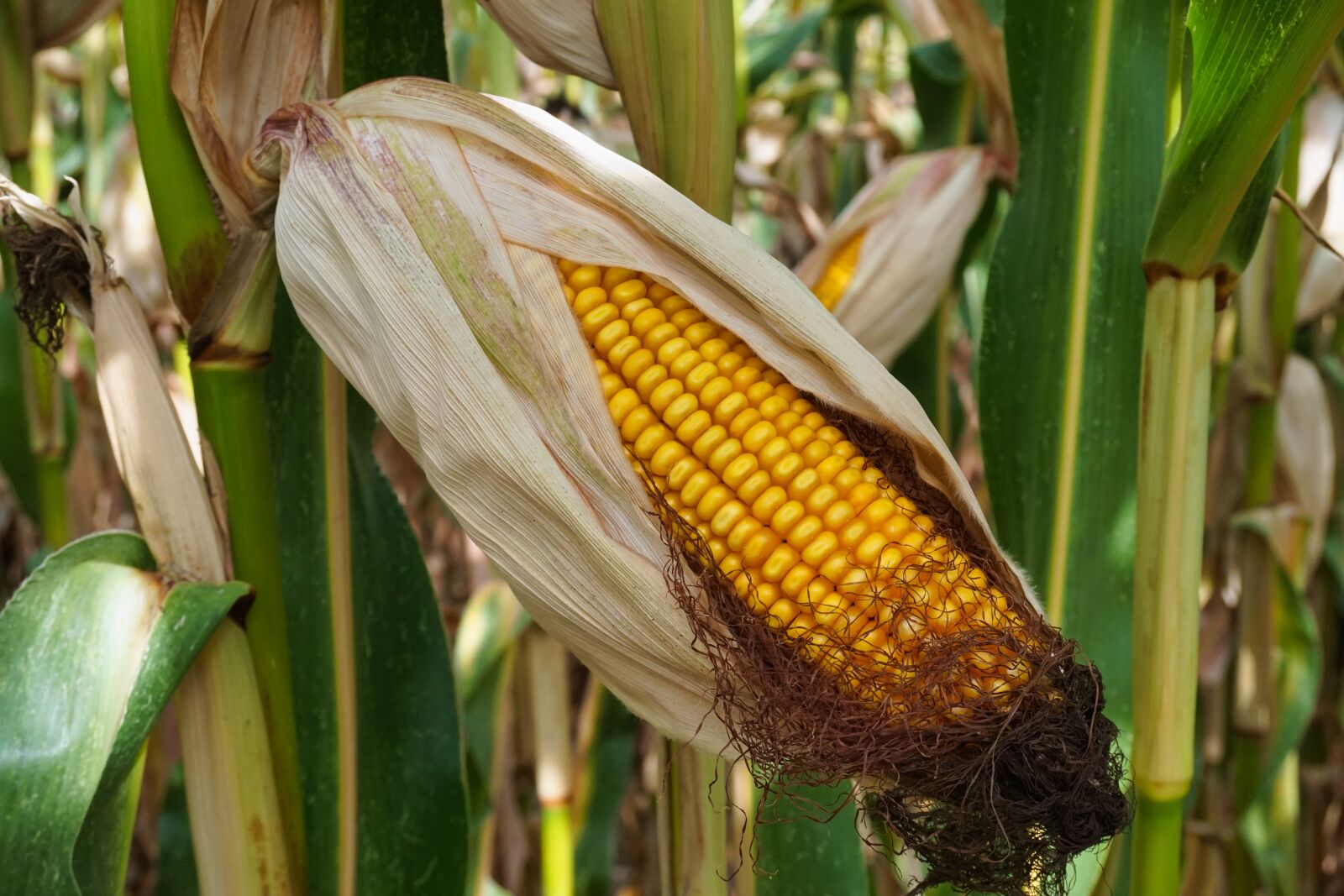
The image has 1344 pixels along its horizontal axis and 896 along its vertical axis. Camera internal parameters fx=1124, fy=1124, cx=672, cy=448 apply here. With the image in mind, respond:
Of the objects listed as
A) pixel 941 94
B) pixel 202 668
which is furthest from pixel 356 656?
pixel 941 94

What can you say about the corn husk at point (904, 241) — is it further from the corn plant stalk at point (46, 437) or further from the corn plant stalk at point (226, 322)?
the corn plant stalk at point (46, 437)

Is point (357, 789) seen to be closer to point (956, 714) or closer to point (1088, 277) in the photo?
point (956, 714)

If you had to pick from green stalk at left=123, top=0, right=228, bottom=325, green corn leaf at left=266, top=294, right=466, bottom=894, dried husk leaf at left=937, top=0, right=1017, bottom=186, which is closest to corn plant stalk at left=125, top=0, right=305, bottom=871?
green stalk at left=123, top=0, right=228, bottom=325

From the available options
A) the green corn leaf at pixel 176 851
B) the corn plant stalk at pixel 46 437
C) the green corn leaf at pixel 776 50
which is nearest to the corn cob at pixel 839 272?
the green corn leaf at pixel 776 50

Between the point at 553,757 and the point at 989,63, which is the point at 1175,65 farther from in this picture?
the point at 553,757

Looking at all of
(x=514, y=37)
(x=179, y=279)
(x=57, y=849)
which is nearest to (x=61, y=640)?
(x=57, y=849)

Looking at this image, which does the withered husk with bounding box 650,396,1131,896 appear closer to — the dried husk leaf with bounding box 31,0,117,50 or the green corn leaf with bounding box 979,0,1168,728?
the green corn leaf with bounding box 979,0,1168,728
